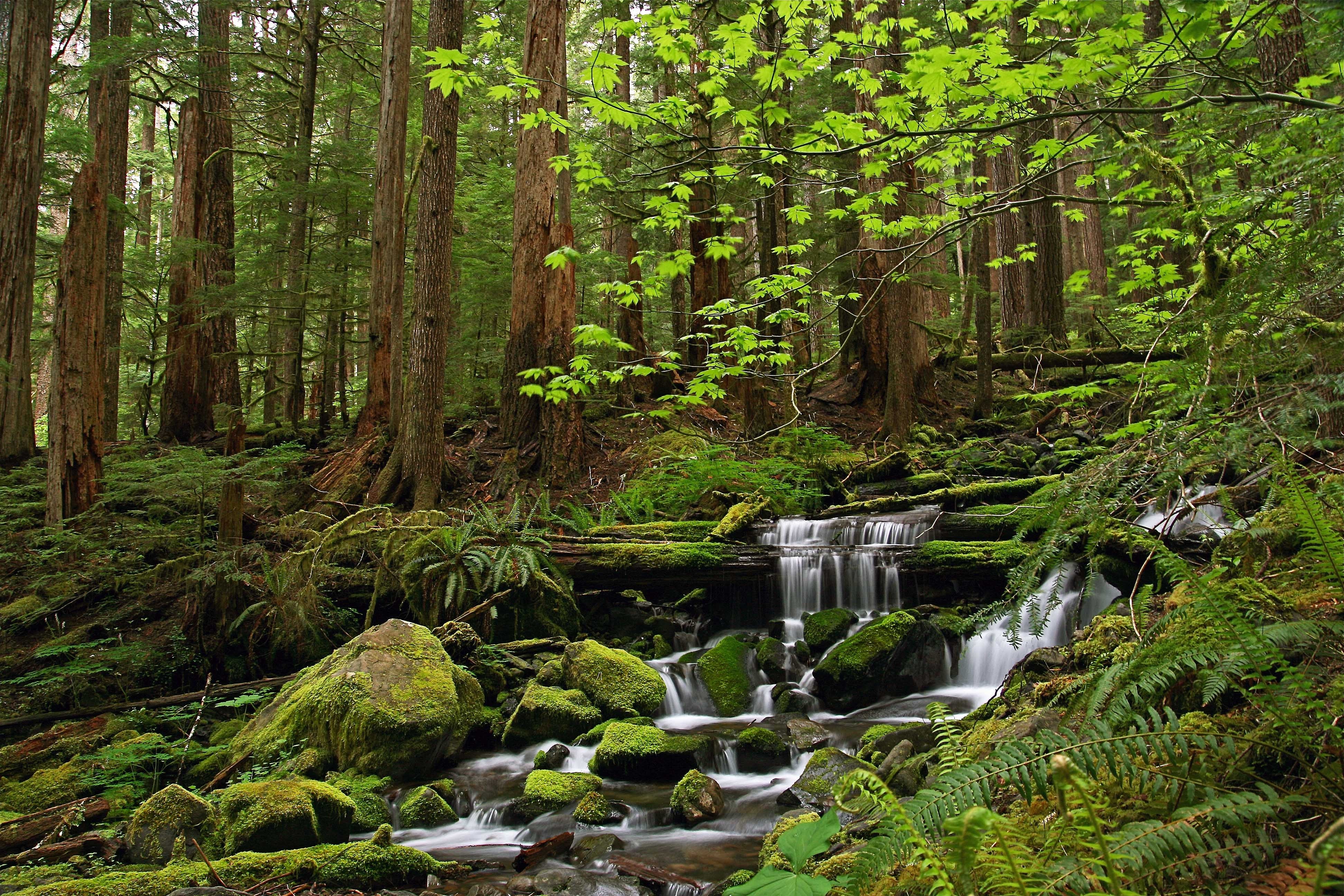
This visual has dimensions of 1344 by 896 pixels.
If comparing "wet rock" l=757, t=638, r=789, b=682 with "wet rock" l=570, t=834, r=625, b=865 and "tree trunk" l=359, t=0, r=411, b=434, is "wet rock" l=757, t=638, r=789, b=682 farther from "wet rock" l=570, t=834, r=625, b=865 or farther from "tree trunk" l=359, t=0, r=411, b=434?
"tree trunk" l=359, t=0, r=411, b=434

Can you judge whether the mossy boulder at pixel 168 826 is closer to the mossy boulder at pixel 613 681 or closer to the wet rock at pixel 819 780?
the mossy boulder at pixel 613 681

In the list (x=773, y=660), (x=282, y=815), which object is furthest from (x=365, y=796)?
(x=773, y=660)

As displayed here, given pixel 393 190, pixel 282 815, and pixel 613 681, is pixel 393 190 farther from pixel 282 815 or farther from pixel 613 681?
pixel 282 815

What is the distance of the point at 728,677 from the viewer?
25.1 feet

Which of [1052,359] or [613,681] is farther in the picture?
[1052,359]

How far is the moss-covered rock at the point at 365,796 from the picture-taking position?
5.34 metres

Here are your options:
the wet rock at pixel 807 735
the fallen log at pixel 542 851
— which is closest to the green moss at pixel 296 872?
the fallen log at pixel 542 851

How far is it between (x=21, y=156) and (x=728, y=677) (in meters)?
10.8

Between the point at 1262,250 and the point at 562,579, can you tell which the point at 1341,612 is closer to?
the point at 1262,250

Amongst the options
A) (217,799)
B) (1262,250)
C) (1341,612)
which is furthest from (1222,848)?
(217,799)

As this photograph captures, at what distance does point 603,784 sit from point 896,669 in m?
2.97

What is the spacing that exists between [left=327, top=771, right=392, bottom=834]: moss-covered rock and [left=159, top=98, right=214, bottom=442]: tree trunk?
10959 mm

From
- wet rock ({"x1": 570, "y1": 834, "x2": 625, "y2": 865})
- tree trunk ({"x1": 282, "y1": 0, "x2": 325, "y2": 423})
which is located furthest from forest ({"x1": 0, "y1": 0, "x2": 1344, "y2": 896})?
tree trunk ({"x1": 282, "y1": 0, "x2": 325, "y2": 423})

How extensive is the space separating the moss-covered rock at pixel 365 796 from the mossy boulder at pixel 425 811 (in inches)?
4.9
